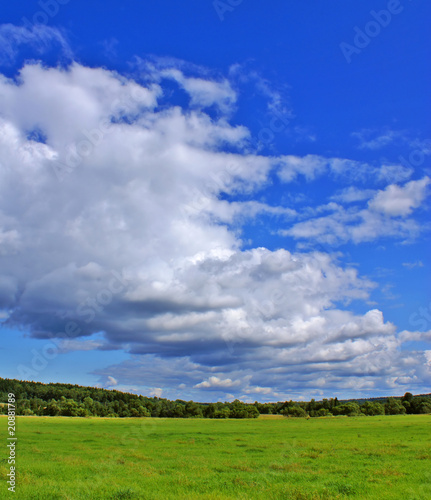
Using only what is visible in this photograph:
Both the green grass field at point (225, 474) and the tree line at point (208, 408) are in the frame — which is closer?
the green grass field at point (225, 474)

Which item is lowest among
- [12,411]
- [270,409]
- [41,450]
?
[270,409]

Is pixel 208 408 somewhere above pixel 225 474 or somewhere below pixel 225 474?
below

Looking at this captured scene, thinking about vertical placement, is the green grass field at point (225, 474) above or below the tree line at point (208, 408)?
above

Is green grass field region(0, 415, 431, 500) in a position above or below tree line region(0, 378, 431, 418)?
above

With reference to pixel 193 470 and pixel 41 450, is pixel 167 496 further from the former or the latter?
pixel 41 450

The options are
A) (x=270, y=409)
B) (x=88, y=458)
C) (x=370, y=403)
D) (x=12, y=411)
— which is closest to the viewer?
(x=12, y=411)

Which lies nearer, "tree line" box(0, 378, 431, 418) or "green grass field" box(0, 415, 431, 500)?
"green grass field" box(0, 415, 431, 500)

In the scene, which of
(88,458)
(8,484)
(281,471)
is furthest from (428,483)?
(88,458)

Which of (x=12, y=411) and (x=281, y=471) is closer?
(x=281, y=471)

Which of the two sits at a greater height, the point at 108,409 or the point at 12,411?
the point at 12,411

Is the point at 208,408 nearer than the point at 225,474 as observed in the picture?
No

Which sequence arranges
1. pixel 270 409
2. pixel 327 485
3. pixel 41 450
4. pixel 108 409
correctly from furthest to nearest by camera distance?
pixel 270 409, pixel 108 409, pixel 41 450, pixel 327 485

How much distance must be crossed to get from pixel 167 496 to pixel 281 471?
9.78 m

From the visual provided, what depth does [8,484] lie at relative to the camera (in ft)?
68.1
